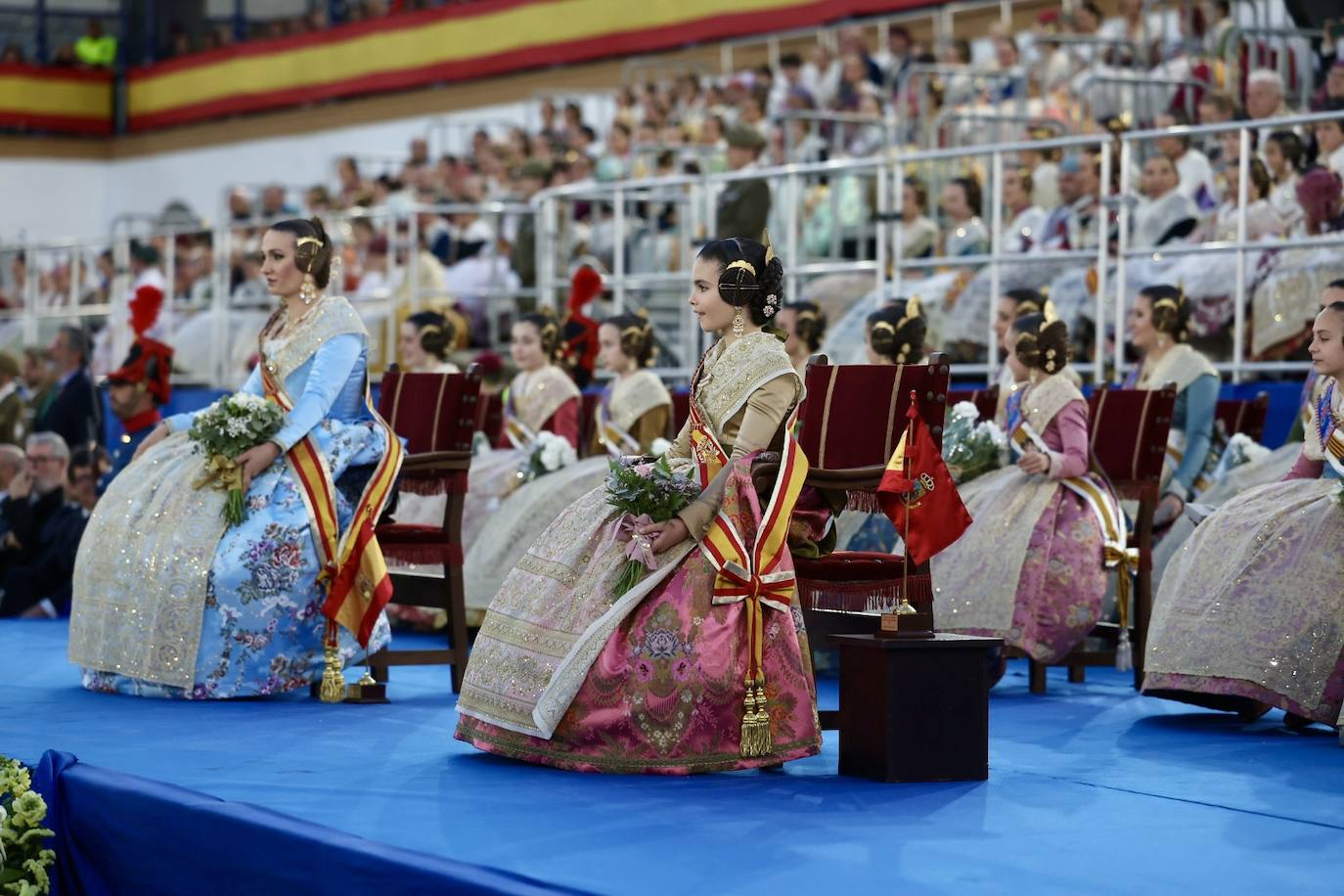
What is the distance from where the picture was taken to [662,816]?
394 cm

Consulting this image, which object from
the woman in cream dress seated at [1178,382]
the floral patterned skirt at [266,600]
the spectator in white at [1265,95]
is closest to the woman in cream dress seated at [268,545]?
the floral patterned skirt at [266,600]

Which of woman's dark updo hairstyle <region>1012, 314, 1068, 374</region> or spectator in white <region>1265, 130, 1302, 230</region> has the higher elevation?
spectator in white <region>1265, 130, 1302, 230</region>

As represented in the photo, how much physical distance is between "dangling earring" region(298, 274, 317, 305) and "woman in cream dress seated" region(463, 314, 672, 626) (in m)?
1.93

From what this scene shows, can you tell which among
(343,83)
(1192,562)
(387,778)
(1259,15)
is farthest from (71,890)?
(343,83)

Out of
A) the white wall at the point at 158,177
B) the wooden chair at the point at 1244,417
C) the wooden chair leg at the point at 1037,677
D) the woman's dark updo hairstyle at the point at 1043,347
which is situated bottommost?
the wooden chair leg at the point at 1037,677

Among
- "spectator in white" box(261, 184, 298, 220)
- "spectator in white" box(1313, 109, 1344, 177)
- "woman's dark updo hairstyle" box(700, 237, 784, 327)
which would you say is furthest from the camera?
"spectator in white" box(261, 184, 298, 220)

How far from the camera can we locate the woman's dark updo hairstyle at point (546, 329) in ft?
27.3

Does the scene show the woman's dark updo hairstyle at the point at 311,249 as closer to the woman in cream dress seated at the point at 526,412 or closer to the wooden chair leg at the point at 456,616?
the wooden chair leg at the point at 456,616

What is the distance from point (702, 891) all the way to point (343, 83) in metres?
17.9

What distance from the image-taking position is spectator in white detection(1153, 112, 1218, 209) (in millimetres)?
9328

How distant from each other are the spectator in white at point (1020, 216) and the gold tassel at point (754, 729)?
5.17 metres

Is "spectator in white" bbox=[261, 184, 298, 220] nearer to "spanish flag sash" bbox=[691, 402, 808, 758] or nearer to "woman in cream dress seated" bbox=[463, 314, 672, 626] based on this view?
"woman in cream dress seated" bbox=[463, 314, 672, 626]

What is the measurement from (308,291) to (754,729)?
2.31 meters

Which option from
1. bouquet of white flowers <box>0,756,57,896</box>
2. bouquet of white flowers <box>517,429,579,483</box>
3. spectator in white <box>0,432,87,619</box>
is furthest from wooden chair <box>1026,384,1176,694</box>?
spectator in white <box>0,432,87,619</box>
